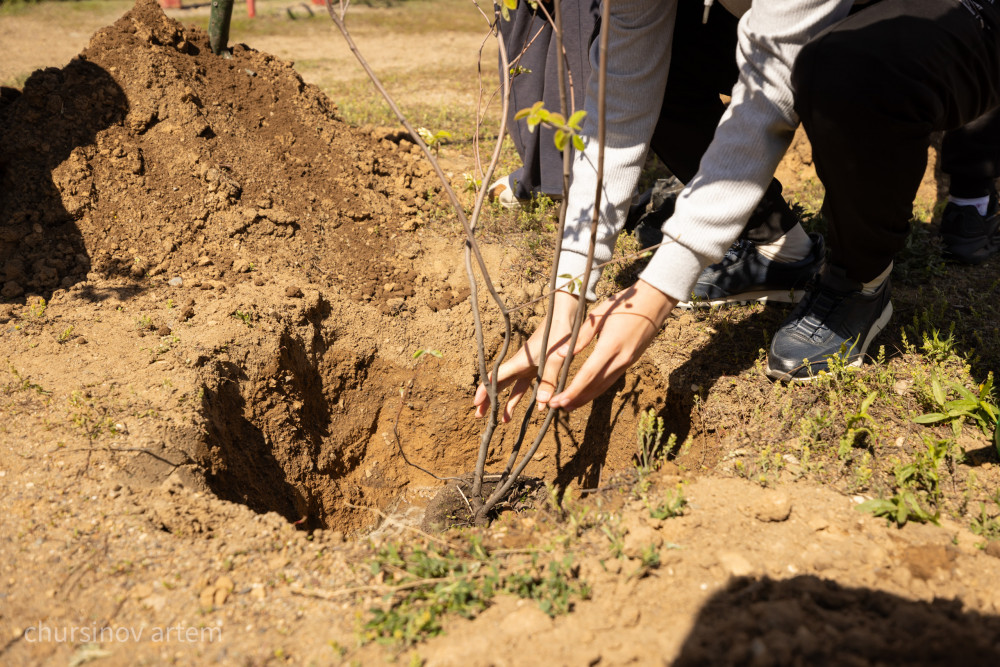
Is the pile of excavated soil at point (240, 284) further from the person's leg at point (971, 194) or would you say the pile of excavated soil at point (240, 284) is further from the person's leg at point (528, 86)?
the person's leg at point (971, 194)

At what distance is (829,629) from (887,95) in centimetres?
128

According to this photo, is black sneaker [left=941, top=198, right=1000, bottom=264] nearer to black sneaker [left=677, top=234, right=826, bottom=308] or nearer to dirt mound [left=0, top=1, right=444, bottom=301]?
black sneaker [left=677, top=234, right=826, bottom=308]

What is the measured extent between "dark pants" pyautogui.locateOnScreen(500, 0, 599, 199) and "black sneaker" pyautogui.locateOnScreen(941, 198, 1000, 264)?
5.72 ft

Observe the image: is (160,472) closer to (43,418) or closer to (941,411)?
(43,418)

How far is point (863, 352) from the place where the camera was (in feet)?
7.48

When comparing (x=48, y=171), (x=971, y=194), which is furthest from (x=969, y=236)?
(x=48, y=171)

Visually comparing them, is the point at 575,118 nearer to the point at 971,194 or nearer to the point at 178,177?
the point at 178,177

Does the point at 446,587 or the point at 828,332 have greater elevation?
the point at 828,332

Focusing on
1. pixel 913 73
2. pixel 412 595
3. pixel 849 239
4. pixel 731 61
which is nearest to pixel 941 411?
pixel 849 239

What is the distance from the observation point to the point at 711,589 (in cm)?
150

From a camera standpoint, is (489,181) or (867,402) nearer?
(489,181)

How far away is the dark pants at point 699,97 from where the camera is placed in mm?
2383

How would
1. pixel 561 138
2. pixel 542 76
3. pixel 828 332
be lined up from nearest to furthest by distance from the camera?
pixel 561 138 → pixel 828 332 → pixel 542 76

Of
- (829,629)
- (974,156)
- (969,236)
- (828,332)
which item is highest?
(974,156)
